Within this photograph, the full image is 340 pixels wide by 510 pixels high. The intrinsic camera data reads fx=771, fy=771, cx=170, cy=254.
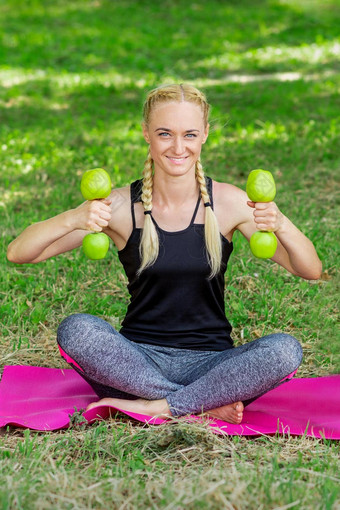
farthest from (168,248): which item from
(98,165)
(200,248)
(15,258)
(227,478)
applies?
(98,165)

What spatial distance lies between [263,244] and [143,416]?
39.0 inches

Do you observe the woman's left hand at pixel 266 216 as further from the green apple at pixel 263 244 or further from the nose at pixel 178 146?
the nose at pixel 178 146

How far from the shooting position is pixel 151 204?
153 inches

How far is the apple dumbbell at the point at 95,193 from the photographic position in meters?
3.56

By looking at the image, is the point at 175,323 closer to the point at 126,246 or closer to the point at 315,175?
the point at 126,246

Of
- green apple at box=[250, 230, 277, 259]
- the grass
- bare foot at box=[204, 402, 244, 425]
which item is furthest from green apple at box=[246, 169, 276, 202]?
bare foot at box=[204, 402, 244, 425]

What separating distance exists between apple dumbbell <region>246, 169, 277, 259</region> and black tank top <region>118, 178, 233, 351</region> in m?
0.36

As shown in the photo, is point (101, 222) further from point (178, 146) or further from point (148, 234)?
point (178, 146)


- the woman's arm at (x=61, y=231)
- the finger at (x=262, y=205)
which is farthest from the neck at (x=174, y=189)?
the finger at (x=262, y=205)

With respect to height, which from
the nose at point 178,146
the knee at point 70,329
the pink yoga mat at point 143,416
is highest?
the nose at point 178,146

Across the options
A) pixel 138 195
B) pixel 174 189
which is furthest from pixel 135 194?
pixel 174 189

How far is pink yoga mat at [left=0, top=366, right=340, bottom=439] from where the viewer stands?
3598mm

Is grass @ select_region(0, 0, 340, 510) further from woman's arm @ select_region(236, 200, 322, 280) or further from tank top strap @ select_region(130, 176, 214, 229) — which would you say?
woman's arm @ select_region(236, 200, 322, 280)

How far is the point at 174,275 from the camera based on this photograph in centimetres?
379
